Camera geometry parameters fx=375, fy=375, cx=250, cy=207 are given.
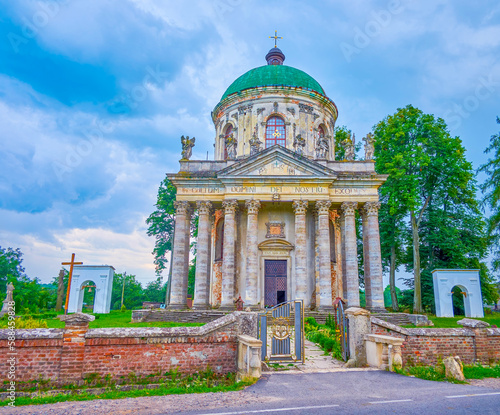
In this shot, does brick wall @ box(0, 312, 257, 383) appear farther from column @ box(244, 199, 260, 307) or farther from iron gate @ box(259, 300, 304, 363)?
column @ box(244, 199, 260, 307)

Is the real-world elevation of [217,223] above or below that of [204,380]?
above

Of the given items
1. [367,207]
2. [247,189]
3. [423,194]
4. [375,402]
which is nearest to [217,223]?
[247,189]

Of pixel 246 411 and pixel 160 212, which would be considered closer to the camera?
pixel 246 411

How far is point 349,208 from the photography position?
77.2 feet

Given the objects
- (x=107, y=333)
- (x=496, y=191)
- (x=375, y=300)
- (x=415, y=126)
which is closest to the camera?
(x=107, y=333)

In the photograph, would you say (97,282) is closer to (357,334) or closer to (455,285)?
(357,334)

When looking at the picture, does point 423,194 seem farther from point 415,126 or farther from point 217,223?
point 217,223

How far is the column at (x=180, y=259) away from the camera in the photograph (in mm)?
22766

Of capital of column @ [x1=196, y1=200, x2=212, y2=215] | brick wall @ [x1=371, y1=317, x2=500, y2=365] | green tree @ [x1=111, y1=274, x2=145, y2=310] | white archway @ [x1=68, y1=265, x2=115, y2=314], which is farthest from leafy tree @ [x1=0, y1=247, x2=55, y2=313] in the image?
brick wall @ [x1=371, y1=317, x2=500, y2=365]

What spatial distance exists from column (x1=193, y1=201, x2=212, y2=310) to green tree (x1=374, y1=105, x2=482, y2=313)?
1329 cm

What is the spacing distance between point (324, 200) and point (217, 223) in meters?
7.88

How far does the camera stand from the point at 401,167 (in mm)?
27938

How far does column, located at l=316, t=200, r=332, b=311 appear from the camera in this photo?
2159 cm

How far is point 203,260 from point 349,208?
966 cm
